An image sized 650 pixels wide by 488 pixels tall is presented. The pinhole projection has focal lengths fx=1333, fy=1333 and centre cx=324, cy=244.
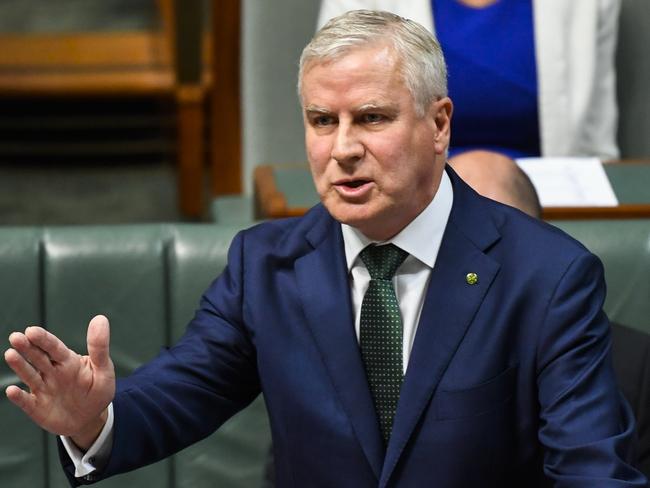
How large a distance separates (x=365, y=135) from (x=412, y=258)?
0.54ft

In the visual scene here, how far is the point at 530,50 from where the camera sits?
2.42m

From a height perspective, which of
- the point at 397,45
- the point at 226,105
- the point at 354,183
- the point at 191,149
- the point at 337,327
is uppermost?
the point at 397,45

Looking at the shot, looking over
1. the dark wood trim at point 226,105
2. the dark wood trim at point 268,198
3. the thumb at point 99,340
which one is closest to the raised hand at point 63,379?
the thumb at point 99,340

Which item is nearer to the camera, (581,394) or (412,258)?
(581,394)

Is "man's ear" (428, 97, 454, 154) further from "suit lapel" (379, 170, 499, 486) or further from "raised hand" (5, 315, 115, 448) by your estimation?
"raised hand" (5, 315, 115, 448)

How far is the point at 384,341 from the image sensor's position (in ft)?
4.26

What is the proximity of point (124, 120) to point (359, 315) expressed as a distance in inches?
122

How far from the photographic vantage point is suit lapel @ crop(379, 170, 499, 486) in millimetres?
1265

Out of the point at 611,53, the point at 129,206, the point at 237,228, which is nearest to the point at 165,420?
the point at 237,228

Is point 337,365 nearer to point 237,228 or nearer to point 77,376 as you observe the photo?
point 77,376

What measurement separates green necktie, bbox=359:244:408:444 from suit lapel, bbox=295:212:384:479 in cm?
1

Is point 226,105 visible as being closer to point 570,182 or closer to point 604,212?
point 570,182

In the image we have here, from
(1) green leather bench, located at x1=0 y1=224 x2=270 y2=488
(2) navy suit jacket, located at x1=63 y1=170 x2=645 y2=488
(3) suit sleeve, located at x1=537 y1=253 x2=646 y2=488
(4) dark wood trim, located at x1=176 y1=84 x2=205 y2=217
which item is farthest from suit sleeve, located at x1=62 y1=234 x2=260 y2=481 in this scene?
(4) dark wood trim, located at x1=176 y1=84 x2=205 y2=217

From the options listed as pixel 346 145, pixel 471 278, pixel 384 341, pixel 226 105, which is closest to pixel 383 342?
pixel 384 341
